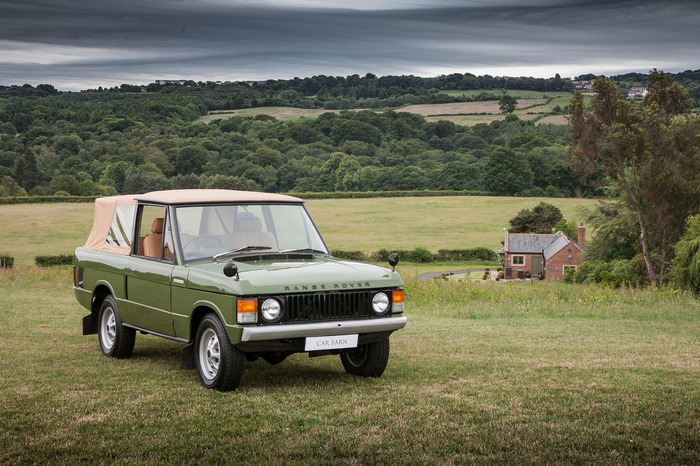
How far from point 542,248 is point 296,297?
77327 millimetres

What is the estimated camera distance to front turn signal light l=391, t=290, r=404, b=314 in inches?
357

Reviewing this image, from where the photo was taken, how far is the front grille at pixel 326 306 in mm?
8359

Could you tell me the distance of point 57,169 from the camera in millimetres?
123312

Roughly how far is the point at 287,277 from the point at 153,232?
284 centimetres

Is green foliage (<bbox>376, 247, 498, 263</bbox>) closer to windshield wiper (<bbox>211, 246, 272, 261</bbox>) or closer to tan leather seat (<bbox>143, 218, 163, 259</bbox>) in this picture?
tan leather seat (<bbox>143, 218, 163, 259</bbox>)

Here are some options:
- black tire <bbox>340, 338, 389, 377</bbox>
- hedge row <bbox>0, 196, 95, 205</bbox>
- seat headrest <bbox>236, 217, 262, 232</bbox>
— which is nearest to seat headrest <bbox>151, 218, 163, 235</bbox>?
seat headrest <bbox>236, 217, 262, 232</bbox>

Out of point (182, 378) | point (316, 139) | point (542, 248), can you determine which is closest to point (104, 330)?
point (182, 378)

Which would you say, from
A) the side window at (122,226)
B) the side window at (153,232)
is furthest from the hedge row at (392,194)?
the side window at (153,232)

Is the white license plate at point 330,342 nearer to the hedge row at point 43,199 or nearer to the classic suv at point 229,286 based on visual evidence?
the classic suv at point 229,286

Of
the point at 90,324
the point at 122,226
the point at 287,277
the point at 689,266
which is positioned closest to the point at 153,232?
the point at 122,226

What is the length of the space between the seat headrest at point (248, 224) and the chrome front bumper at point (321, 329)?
6.93 feet

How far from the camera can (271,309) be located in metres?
8.26

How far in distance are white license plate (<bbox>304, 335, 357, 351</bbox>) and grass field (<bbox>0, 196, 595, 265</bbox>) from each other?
205 ft

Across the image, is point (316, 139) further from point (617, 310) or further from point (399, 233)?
point (617, 310)
